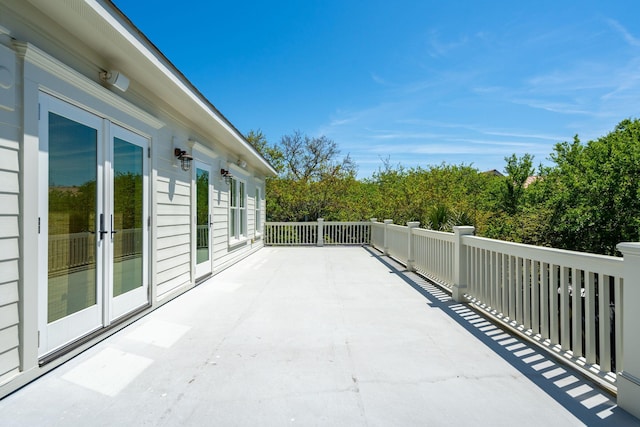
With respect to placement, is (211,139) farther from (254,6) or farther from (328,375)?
(328,375)

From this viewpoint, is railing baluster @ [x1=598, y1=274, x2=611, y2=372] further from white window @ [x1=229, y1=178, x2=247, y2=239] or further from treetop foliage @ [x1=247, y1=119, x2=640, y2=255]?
white window @ [x1=229, y1=178, x2=247, y2=239]

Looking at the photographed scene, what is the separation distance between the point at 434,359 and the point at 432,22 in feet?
27.5

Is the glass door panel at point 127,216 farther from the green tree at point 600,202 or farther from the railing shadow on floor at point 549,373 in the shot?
the green tree at point 600,202

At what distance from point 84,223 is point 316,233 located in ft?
31.7

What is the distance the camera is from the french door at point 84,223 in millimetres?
2311

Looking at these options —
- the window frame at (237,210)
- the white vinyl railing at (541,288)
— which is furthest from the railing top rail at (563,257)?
the window frame at (237,210)

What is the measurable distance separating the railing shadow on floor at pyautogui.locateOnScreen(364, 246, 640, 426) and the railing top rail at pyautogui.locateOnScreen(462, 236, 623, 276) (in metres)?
0.71

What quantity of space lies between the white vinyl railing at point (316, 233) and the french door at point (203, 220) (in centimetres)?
593

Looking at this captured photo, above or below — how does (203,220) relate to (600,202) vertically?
below

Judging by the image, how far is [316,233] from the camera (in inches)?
478

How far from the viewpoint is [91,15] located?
225 centimetres

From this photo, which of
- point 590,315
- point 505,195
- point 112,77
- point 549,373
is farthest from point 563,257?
point 505,195

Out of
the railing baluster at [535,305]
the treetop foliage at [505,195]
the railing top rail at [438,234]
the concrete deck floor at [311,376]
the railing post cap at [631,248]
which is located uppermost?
the treetop foliage at [505,195]

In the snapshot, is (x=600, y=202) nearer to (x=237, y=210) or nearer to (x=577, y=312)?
(x=577, y=312)
